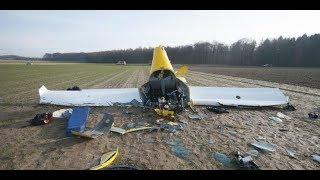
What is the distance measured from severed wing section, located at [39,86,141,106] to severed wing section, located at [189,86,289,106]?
10.3ft

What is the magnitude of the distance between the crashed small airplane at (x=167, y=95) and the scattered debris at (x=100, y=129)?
240cm

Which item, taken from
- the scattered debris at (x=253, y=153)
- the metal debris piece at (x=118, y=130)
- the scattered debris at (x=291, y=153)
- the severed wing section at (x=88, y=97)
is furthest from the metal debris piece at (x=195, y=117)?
the scattered debris at (x=291, y=153)

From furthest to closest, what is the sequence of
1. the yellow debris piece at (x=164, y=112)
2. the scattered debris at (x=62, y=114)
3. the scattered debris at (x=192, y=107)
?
the scattered debris at (x=192, y=107), the scattered debris at (x=62, y=114), the yellow debris piece at (x=164, y=112)

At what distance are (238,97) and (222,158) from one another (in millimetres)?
7440

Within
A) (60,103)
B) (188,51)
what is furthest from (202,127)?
(188,51)

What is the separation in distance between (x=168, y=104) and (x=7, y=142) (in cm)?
603

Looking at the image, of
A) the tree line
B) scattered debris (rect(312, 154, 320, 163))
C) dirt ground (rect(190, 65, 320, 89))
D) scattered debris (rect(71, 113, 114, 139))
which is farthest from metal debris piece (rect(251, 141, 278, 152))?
the tree line

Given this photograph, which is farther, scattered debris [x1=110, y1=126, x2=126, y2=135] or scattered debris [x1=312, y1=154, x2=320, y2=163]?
scattered debris [x1=110, y1=126, x2=126, y2=135]

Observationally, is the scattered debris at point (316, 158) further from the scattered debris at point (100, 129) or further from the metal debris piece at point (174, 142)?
the scattered debris at point (100, 129)

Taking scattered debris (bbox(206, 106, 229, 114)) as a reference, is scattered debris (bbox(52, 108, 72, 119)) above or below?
above

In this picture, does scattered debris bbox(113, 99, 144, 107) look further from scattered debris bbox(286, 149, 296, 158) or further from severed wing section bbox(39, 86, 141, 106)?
scattered debris bbox(286, 149, 296, 158)

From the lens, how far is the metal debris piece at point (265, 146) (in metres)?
7.40

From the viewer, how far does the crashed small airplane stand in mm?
12297

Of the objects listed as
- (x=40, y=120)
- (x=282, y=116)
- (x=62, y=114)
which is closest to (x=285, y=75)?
(x=282, y=116)
